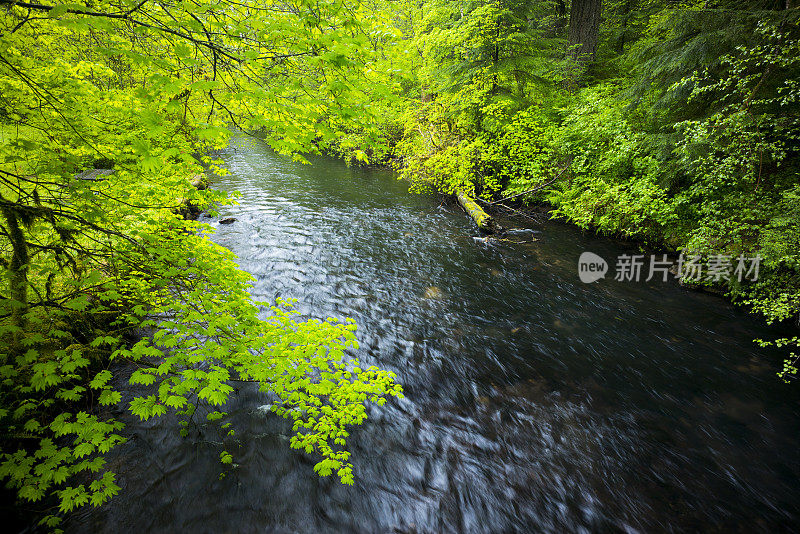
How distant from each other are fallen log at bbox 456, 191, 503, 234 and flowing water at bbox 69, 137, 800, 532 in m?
3.35

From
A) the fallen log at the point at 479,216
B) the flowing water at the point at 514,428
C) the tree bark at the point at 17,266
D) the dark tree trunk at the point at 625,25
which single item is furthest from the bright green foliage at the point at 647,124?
the tree bark at the point at 17,266

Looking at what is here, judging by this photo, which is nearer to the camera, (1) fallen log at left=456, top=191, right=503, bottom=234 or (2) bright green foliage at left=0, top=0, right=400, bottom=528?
(2) bright green foliage at left=0, top=0, right=400, bottom=528

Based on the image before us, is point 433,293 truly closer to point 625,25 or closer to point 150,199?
point 150,199

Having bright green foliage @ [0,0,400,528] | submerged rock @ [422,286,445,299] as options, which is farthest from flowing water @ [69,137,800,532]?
bright green foliage @ [0,0,400,528]

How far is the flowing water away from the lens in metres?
3.49

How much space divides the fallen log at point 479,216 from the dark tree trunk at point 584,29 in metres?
7.30

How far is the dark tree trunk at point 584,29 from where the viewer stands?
480 inches

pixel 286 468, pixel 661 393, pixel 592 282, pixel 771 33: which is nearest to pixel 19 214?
pixel 286 468

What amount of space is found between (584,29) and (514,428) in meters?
16.2

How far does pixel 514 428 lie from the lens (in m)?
4.53

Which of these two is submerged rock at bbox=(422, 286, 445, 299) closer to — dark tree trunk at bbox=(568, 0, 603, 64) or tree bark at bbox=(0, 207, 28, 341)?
tree bark at bbox=(0, 207, 28, 341)

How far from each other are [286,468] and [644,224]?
11902 millimetres

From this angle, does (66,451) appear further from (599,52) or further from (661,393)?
(599,52)

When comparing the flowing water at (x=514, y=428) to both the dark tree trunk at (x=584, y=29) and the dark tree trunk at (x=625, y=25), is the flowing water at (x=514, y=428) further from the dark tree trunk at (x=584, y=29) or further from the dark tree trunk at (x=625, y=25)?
the dark tree trunk at (x=625, y=25)
